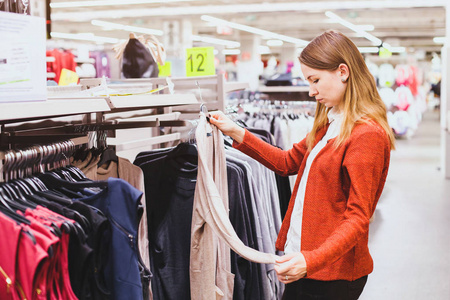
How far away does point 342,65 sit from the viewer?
6.77ft

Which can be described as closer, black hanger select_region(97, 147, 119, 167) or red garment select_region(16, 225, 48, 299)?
red garment select_region(16, 225, 48, 299)

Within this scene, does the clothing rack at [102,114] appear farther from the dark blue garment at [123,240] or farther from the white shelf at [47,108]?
the dark blue garment at [123,240]

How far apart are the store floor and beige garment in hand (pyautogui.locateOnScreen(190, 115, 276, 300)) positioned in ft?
7.93

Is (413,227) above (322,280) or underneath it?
underneath

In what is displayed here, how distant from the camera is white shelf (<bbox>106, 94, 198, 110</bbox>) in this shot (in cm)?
203

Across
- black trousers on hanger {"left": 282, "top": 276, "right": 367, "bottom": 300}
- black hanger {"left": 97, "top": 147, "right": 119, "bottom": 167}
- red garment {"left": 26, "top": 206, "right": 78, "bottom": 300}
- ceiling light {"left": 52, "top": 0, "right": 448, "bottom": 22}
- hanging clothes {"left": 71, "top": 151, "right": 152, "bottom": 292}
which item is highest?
ceiling light {"left": 52, "top": 0, "right": 448, "bottom": 22}

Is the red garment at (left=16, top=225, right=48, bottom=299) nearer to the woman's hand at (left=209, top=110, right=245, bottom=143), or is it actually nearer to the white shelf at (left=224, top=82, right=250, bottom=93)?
the woman's hand at (left=209, top=110, right=245, bottom=143)

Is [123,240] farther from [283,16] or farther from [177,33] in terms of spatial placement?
[283,16]

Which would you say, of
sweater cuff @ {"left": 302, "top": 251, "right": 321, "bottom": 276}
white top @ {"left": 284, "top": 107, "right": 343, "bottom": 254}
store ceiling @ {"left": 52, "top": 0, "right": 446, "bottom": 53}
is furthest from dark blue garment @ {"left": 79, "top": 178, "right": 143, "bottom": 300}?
store ceiling @ {"left": 52, "top": 0, "right": 446, "bottom": 53}

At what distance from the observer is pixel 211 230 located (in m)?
2.26

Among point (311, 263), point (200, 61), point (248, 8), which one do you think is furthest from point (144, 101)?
point (248, 8)

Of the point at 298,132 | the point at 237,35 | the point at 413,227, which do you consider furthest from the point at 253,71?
the point at 298,132

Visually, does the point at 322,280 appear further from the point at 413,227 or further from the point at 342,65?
the point at 413,227

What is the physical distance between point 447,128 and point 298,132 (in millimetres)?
5882
